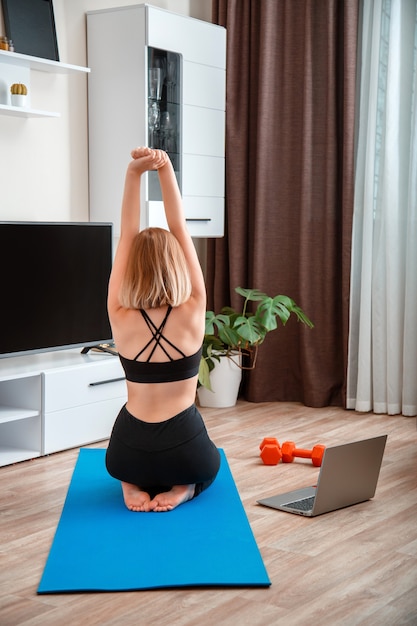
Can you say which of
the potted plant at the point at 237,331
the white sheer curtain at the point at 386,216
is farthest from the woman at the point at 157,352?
the white sheer curtain at the point at 386,216

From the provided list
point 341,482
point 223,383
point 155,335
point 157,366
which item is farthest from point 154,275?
point 223,383

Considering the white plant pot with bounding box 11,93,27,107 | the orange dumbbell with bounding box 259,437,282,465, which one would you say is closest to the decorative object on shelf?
the white plant pot with bounding box 11,93,27,107

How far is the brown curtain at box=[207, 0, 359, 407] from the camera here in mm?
4781

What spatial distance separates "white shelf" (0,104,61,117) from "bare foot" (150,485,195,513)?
1836 millimetres

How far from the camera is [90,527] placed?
2.79m

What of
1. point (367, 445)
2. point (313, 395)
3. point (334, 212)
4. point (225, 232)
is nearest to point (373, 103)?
point (334, 212)

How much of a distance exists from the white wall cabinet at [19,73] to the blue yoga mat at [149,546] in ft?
5.62

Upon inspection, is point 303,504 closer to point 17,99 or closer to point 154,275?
point 154,275

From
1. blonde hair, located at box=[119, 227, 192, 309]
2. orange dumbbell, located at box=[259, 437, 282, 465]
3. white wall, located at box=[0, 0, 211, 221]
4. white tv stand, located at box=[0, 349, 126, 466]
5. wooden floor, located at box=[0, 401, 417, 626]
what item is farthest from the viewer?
white wall, located at box=[0, 0, 211, 221]

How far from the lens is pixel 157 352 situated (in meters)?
2.92

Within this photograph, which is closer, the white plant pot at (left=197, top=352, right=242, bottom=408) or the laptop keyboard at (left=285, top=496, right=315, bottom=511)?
the laptop keyboard at (left=285, top=496, right=315, bottom=511)

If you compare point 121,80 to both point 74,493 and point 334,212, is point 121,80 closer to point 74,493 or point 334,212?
point 334,212

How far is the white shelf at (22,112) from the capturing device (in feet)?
12.3

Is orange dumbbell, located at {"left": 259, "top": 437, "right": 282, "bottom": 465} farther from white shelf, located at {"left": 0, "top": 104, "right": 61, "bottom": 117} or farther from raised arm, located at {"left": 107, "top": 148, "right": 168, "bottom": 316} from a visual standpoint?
white shelf, located at {"left": 0, "top": 104, "right": 61, "bottom": 117}
